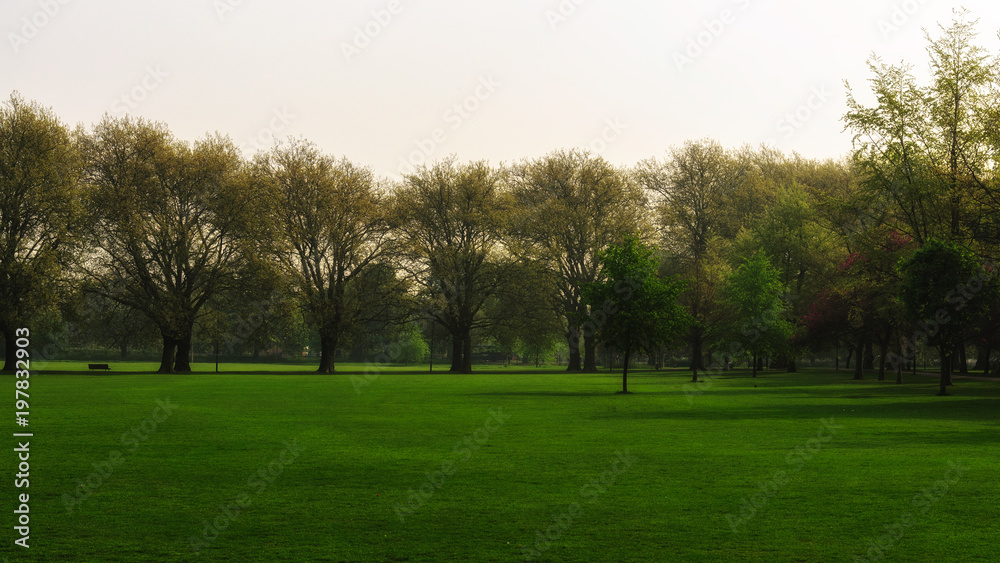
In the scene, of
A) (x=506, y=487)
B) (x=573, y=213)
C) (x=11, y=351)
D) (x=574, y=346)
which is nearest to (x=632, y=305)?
(x=506, y=487)

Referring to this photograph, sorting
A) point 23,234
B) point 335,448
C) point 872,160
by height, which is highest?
point 872,160

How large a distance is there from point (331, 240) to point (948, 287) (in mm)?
49247

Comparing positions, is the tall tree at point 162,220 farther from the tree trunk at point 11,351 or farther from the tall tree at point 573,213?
the tall tree at point 573,213

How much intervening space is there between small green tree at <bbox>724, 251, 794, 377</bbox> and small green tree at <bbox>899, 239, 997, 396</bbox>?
21.3 meters

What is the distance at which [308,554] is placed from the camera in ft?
29.7

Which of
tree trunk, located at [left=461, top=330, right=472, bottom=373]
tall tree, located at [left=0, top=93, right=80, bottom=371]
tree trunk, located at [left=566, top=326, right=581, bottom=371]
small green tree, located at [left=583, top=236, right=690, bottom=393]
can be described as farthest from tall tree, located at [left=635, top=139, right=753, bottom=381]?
tall tree, located at [left=0, top=93, right=80, bottom=371]

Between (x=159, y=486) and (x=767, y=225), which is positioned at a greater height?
(x=767, y=225)

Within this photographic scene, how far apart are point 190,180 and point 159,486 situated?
57948 millimetres

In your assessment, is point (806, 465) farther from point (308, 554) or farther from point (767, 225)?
point (767, 225)

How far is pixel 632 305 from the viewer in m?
43.6

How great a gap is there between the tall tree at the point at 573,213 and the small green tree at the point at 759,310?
18.7 metres

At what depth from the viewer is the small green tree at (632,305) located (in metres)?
43.5

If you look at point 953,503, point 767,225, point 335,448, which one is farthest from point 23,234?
point 953,503

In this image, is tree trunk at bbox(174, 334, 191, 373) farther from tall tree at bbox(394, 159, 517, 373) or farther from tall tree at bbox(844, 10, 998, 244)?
tall tree at bbox(844, 10, 998, 244)
